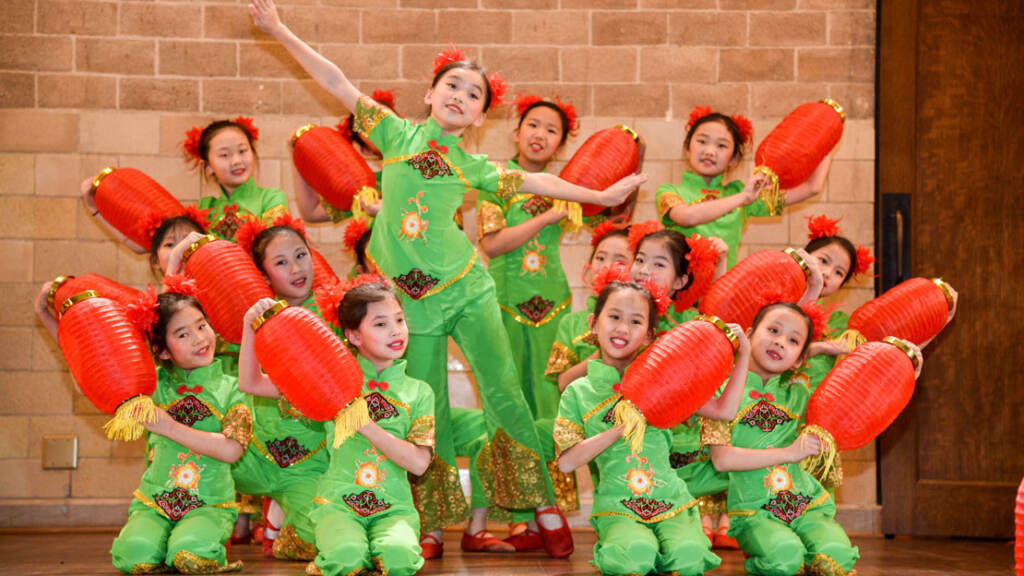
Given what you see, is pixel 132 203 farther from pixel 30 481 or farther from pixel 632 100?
pixel 632 100

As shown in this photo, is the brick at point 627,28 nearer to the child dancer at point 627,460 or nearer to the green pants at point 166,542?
the child dancer at point 627,460

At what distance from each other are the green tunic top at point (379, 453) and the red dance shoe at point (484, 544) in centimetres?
62

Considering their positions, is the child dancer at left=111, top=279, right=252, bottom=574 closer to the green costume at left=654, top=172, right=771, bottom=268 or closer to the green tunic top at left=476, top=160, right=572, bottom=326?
the green tunic top at left=476, top=160, right=572, bottom=326

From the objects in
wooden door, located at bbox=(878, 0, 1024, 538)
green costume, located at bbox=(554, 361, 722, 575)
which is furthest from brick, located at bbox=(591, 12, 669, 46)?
green costume, located at bbox=(554, 361, 722, 575)

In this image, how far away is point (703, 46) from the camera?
4777 mm

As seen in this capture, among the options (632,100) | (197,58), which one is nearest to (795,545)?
(632,100)

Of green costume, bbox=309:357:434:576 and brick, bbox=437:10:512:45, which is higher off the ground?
brick, bbox=437:10:512:45

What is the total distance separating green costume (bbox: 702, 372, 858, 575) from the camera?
317cm

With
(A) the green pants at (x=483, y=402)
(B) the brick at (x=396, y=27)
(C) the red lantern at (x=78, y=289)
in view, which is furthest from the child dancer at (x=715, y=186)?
(C) the red lantern at (x=78, y=289)

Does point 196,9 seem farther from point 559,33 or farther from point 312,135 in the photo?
point 559,33

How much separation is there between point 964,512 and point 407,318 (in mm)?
2655

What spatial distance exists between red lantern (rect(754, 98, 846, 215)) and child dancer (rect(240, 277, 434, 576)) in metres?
1.51

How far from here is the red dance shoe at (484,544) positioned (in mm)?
3660

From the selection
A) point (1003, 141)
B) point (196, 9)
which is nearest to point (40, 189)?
point (196, 9)
